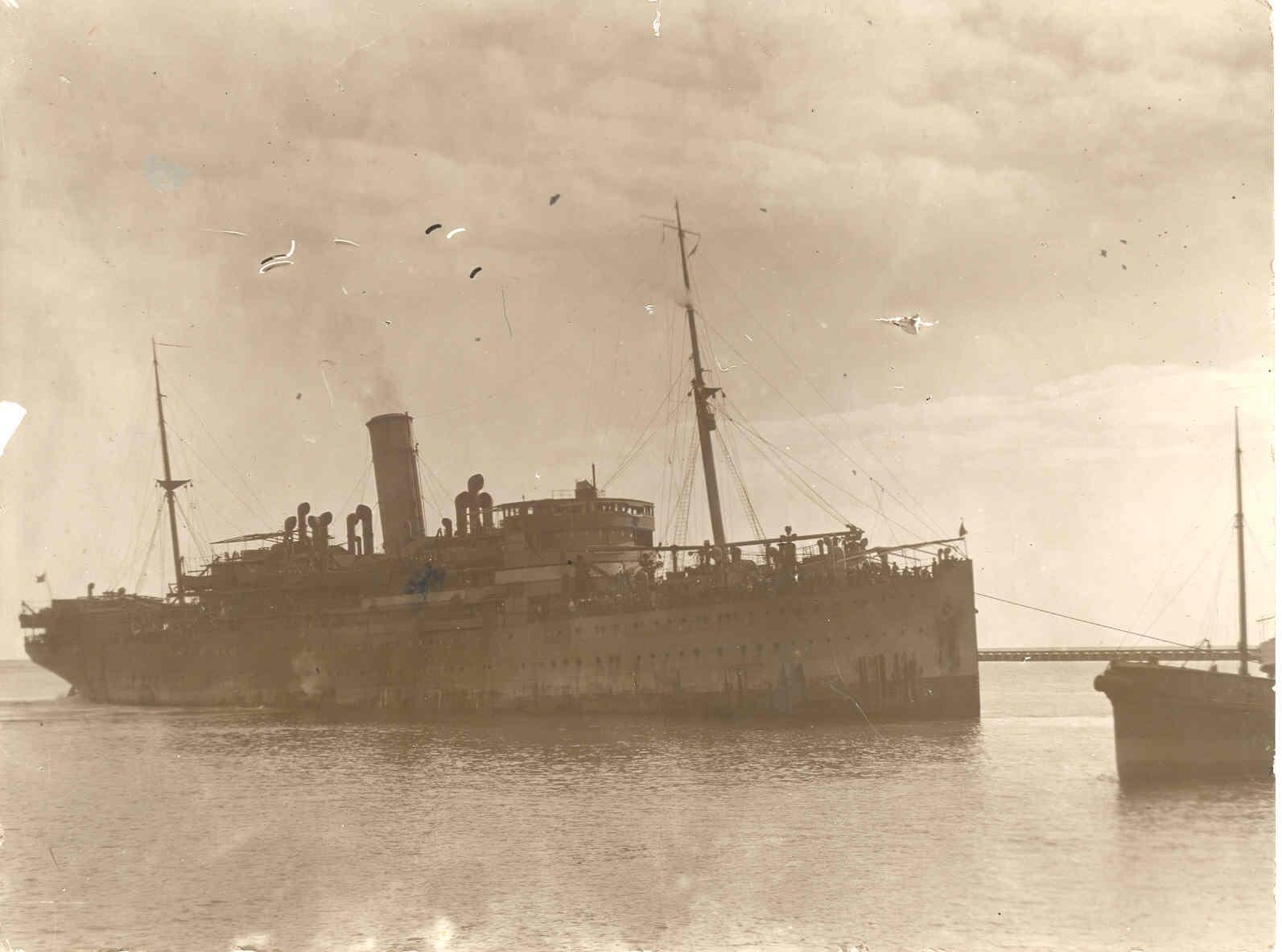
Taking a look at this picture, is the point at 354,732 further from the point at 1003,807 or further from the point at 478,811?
the point at 1003,807

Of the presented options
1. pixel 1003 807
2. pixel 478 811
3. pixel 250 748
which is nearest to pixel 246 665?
Result: pixel 250 748

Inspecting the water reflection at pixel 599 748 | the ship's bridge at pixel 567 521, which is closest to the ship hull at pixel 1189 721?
the water reflection at pixel 599 748

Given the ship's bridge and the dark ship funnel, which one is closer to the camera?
the ship's bridge

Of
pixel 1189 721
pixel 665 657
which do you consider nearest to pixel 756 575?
pixel 665 657

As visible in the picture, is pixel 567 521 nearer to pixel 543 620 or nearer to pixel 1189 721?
pixel 543 620

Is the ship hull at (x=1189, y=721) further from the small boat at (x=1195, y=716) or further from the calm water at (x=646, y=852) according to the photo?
the calm water at (x=646, y=852)

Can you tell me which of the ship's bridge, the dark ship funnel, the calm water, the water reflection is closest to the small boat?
the calm water

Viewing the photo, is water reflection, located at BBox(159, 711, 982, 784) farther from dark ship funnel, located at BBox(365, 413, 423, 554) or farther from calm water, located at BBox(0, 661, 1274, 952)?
dark ship funnel, located at BBox(365, 413, 423, 554)
